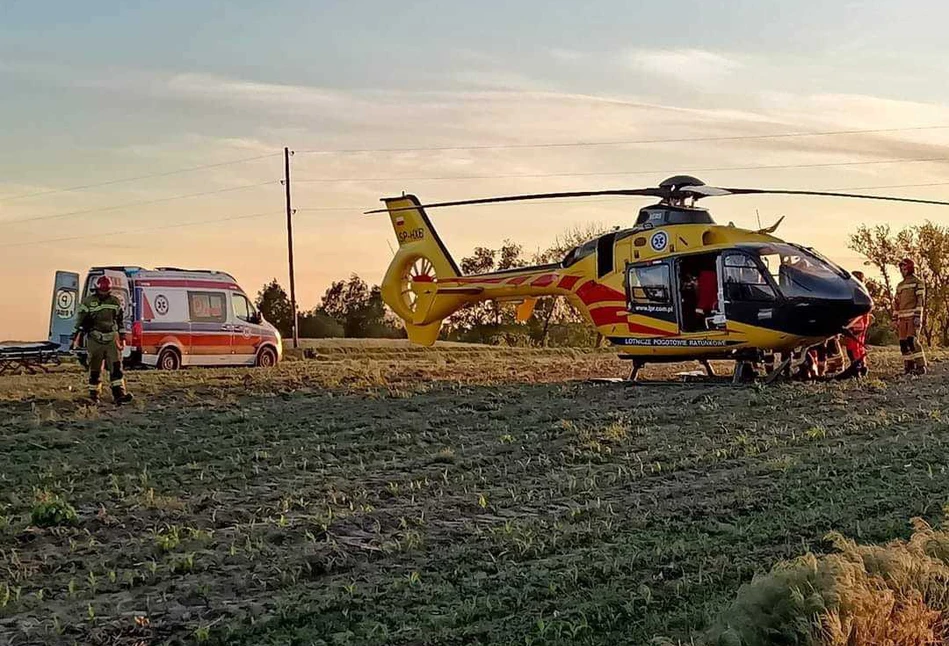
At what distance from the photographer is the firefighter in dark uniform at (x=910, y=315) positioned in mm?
20141

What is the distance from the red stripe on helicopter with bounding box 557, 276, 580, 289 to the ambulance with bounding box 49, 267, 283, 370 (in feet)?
32.7

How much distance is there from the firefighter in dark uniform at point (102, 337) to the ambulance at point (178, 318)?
726 centimetres

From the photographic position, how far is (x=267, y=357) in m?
28.1

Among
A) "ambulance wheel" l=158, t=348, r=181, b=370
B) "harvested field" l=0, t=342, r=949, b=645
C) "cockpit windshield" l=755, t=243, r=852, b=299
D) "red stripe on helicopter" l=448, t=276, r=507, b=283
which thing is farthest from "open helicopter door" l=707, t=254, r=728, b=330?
"ambulance wheel" l=158, t=348, r=181, b=370

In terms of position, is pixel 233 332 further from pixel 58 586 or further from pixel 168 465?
pixel 58 586

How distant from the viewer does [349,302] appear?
71688 millimetres

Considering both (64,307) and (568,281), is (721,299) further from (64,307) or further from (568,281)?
(64,307)

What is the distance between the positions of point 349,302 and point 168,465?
199 ft

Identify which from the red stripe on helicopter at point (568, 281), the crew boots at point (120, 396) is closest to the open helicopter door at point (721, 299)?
the red stripe on helicopter at point (568, 281)

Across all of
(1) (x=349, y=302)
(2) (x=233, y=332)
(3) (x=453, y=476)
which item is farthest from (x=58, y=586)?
(1) (x=349, y=302)

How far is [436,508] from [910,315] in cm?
1447

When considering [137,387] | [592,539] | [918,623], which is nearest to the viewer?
[918,623]

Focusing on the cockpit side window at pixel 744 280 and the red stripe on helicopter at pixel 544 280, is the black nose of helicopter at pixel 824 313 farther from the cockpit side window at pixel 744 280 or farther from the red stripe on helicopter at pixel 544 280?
the red stripe on helicopter at pixel 544 280

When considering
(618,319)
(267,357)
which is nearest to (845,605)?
(618,319)
